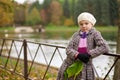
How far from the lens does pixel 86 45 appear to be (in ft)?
15.2

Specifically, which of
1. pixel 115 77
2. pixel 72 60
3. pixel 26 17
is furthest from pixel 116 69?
pixel 26 17

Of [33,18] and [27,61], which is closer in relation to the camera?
[27,61]

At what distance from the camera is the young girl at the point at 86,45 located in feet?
14.8

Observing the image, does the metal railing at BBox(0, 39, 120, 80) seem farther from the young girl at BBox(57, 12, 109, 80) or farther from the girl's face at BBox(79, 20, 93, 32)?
the girl's face at BBox(79, 20, 93, 32)

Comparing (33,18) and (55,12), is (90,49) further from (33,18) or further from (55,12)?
(33,18)

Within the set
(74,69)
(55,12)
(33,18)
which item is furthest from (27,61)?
(33,18)

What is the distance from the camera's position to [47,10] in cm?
10000

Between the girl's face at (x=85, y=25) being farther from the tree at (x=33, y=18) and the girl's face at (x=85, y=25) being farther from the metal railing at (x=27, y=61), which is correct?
the tree at (x=33, y=18)


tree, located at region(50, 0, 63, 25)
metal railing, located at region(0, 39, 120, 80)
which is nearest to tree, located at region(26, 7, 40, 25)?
tree, located at region(50, 0, 63, 25)

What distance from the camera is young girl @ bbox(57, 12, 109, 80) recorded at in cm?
452

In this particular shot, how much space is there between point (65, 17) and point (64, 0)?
1440cm

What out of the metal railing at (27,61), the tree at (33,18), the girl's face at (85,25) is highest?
the girl's face at (85,25)

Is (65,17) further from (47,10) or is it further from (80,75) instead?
(80,75)

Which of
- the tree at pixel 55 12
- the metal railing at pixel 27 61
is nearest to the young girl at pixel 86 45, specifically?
the metal railing at pixel 27 61
